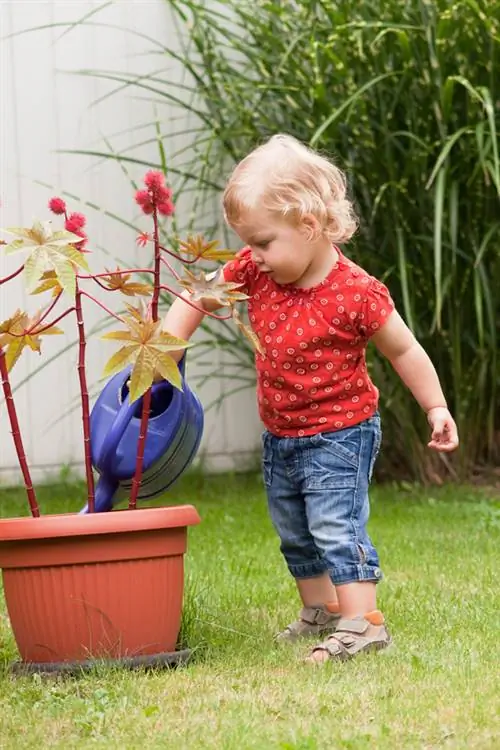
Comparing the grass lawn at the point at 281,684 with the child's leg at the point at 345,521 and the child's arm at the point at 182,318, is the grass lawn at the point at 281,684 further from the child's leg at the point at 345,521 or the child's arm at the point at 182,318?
the child's arm at the point at 182,318

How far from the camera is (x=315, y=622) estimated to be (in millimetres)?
2945

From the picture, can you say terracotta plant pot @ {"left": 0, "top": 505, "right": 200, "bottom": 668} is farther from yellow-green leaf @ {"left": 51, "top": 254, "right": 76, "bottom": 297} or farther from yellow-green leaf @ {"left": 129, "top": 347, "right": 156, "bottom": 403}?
yellow-green leaf @ {"left": 51, "top": 254, "right": 76, "bottom": 297}

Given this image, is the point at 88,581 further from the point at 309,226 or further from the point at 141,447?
the point at 309,226

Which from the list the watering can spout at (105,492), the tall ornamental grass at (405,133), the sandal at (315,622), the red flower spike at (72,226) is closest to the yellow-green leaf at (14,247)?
the red flower spike at (72,226)

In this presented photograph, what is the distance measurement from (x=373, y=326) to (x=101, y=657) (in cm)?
82

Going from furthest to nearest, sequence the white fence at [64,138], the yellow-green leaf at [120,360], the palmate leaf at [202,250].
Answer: the white fence at [64,138]
the palmate leaf at [202,250]
the yellow-green leaf at [120,360]

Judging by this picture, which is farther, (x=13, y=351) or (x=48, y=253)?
(x=13, y=351)

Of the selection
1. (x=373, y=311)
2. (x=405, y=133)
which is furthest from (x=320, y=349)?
(x=405, y=133)

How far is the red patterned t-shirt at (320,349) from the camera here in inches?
110

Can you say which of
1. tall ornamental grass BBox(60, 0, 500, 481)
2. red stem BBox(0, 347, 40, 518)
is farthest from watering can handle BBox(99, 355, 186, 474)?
tall ornamental grass BBox(60, 0, 500, 481)

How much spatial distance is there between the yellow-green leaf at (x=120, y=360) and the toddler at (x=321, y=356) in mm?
359

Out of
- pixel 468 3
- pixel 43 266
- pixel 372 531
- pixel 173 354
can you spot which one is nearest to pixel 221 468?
pixel 372 531

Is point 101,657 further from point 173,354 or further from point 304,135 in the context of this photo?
point 304,135

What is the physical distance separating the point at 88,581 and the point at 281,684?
38 centimetres
